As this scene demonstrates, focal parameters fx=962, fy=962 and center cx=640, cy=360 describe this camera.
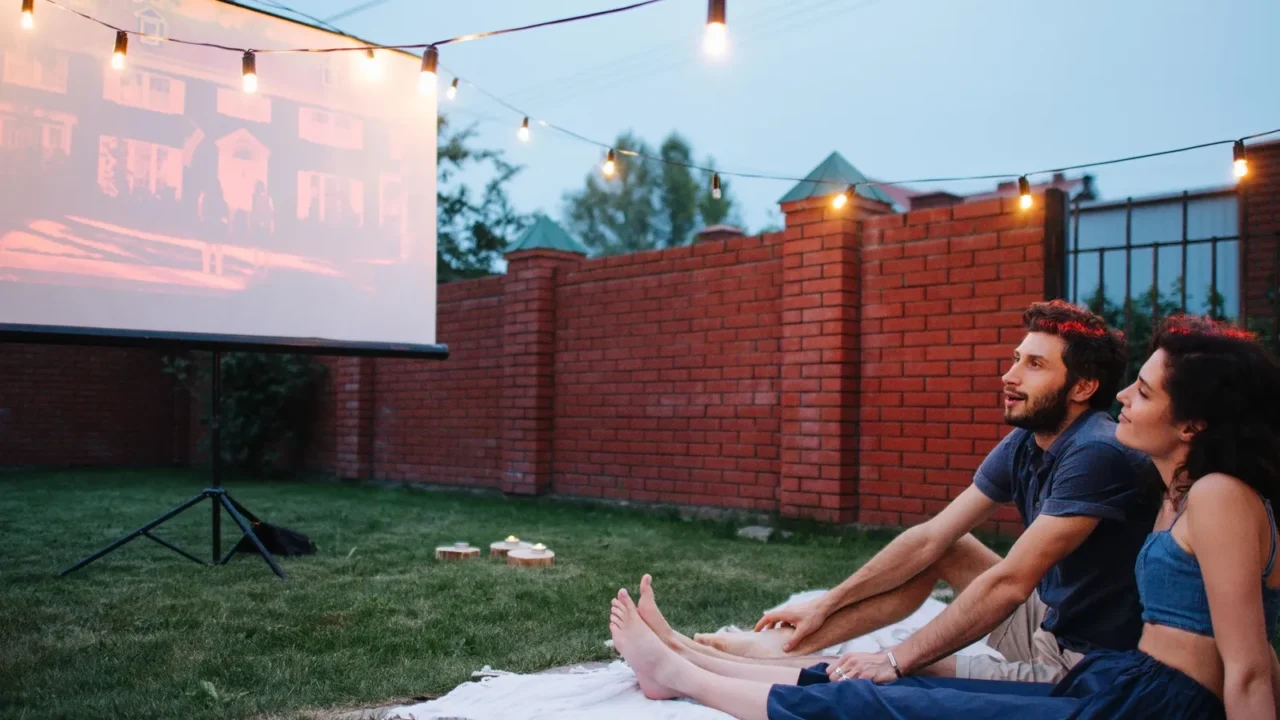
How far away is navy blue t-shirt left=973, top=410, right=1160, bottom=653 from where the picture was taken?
212 centimetres

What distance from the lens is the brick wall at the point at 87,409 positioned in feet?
37.8

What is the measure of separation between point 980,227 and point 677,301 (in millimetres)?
2453

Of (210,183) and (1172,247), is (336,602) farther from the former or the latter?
(1172,247)

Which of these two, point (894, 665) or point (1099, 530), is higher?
point (1099, 530)

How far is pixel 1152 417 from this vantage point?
1813mm

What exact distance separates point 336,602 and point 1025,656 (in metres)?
2.75

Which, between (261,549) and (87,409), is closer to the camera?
(261,549)

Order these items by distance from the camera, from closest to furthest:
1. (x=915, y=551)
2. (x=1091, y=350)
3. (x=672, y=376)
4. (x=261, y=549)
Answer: (x=1091, y=350)
(x=915, y=551)
(x=261, y=549)
(x=672, y=376)

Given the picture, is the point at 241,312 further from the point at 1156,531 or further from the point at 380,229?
the point at 1156,531

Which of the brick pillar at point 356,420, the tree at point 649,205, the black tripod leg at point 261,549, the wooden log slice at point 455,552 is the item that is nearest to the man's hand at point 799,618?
the black tripod leg at point 261,549

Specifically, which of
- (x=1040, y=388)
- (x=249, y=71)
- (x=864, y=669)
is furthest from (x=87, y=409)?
(x=1040, y=388)

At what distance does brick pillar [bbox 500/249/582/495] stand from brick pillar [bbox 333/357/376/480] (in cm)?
247

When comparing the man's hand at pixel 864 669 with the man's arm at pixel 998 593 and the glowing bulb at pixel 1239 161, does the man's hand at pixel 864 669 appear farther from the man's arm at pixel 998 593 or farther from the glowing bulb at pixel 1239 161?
the glowing bulb at pixel 1239 161

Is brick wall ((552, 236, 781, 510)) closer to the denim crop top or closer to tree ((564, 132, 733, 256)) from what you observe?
the denim crop top
